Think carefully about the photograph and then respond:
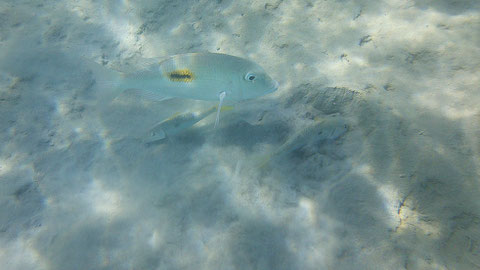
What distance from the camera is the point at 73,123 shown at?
3348mm

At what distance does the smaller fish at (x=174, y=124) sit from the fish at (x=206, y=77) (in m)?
0.36

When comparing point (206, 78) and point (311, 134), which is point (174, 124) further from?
point (311, 134)

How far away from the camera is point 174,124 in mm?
2938

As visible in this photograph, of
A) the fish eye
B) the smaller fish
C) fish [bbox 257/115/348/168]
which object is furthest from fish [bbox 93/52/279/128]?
fish [bbox 257/115/348/168]

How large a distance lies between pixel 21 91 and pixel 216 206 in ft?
12.0

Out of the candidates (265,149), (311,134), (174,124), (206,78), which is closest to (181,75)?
(206,78)

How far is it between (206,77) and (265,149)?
39.4 inches

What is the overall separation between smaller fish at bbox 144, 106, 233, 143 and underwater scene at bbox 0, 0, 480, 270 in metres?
0.02

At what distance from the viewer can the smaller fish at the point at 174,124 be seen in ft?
9.63

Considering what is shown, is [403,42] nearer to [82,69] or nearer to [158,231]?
[158,231]

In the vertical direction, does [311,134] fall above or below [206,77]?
below

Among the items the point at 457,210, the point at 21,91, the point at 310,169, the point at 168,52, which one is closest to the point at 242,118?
Result: the point at 310,169

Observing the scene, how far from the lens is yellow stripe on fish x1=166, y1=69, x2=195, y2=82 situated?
8.10 ft

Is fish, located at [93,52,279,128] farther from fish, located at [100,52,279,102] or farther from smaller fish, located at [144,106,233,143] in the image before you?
smaller fish, located at [144,106,233,143]
